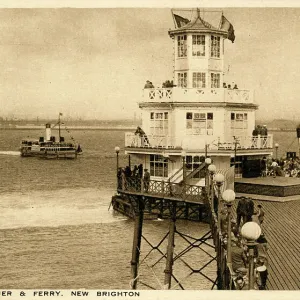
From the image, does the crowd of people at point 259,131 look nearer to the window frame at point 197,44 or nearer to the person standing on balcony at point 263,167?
the person standing on balcony at point 263,167

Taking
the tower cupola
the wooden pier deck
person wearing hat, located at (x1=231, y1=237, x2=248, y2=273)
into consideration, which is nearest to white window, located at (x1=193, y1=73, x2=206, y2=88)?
the tower cupola

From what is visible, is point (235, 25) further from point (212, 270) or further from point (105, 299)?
point (105, 299)

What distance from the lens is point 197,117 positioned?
24.6 m

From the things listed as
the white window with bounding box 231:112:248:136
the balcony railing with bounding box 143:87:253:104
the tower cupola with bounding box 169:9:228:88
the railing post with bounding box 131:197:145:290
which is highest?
the tower cupola with bounding box 169:9:228:88

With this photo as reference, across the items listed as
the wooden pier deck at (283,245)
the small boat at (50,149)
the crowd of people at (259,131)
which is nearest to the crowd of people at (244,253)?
the wooden pier deck at (283,245)

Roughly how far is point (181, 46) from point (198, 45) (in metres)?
0.73

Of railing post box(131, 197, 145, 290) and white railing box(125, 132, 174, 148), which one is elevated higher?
white railing box(125, 132, 174, 148)

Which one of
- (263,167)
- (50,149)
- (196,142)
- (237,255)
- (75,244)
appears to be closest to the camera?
(237,255)

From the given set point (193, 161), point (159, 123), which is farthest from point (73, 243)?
point (159, 123)

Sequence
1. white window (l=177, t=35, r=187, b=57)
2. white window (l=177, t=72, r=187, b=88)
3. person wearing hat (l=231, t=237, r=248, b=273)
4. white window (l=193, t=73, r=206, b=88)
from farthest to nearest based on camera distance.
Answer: white window (l=177, t=72, r=187, b=88)
white window (l=193, t=73, r=206, b=88)
white window (l=177, t=35, r=187, b=57)
person wearing hat (l=231, t=237, r=248, b=273)

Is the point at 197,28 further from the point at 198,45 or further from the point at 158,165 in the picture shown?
the point at 158,165

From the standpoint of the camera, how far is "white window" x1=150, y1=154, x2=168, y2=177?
82.3 ft

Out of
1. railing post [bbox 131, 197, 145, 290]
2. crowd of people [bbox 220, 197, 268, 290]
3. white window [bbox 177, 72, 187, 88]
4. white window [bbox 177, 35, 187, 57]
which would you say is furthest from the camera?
white window [bbox 177, 72, 187, 88]

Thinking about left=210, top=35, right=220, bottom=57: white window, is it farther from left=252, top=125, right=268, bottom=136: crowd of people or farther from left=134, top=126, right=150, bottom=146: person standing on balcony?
left=134, top=126, right=150, bottom=146: person standing on balcony
